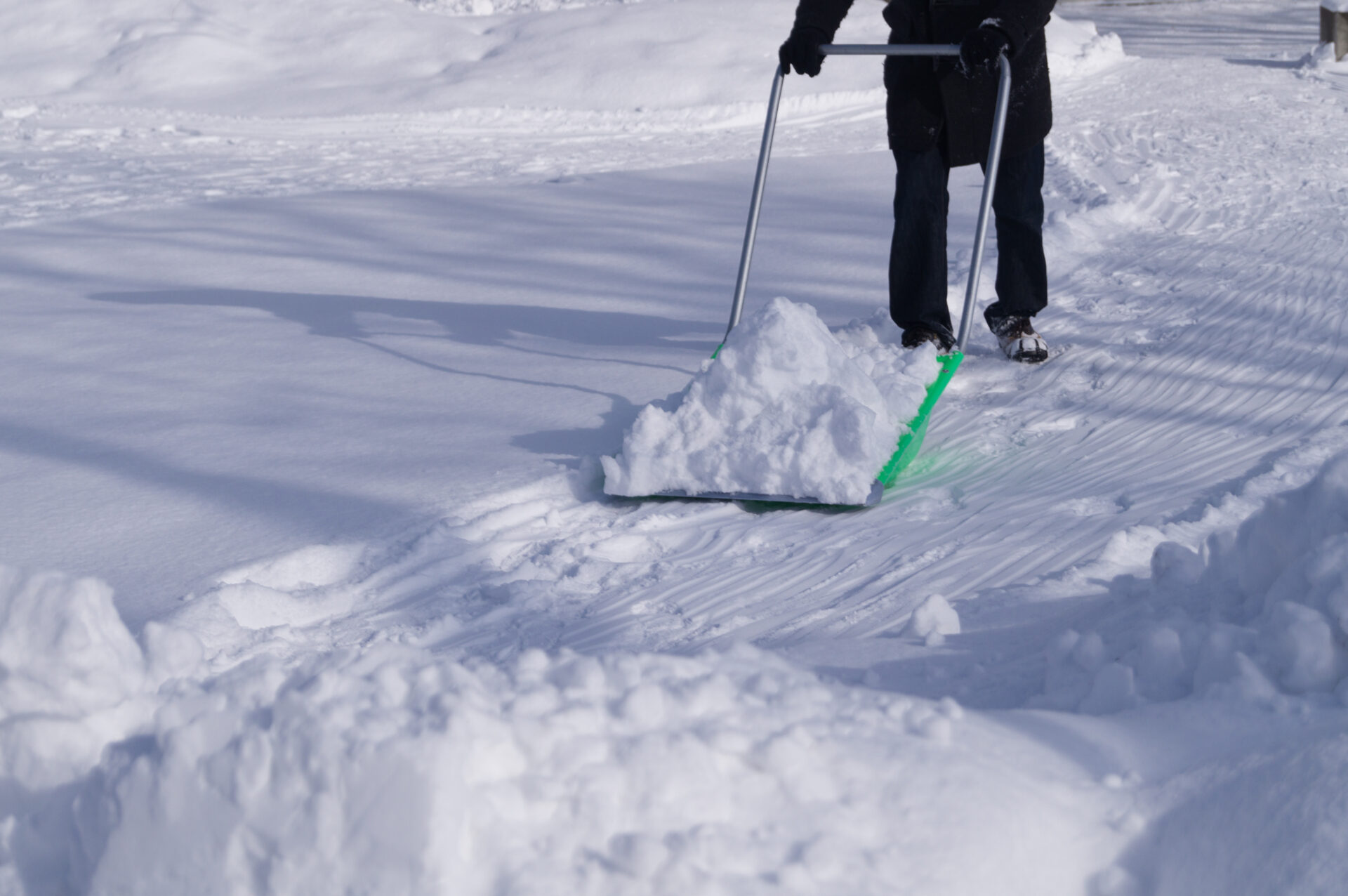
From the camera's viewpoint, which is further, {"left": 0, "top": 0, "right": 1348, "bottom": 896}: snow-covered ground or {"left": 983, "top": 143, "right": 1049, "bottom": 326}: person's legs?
{"left": 983, "top": 143, "right": 1049, "bottom": 326}: person's legs

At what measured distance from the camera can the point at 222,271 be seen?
500 centimetres

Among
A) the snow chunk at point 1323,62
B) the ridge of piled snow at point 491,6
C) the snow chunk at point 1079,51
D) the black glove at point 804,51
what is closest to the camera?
the black glove at point 804,51

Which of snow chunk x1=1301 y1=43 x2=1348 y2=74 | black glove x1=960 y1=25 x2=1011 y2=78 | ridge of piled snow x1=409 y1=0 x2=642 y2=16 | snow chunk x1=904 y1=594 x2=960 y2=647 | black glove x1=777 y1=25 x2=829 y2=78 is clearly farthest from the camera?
ridge of piled snow x1=409 y1=0 x2=642 y2=16

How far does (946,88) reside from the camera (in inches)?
132

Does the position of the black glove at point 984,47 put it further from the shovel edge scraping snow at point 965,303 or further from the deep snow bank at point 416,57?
the deep snow bank at point 416,57

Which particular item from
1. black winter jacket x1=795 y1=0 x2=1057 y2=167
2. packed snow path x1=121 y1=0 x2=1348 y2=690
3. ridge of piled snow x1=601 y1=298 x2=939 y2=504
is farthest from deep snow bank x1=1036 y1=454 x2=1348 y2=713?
black winter jacket x1=795 y1=0 x2=1057 y2=167

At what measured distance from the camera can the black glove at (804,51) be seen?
335 centimetres

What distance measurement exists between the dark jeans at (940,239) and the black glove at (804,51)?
349mm

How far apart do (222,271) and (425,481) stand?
2.70 metres

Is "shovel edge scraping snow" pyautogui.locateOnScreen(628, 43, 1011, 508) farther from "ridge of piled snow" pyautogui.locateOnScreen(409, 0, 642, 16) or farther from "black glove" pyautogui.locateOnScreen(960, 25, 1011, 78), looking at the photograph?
"ridge of piled snow" pyautogui.locateOnScreen(409, 0, 642, 16)

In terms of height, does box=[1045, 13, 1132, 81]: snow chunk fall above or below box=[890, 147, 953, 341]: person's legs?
above

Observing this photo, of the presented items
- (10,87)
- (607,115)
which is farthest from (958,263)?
(10,87)

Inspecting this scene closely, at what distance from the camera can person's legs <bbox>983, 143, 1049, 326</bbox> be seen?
3.59 meters

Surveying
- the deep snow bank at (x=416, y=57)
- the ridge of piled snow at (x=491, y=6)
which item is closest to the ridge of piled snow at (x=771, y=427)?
the deep snow bank at (x=416, y=57)
